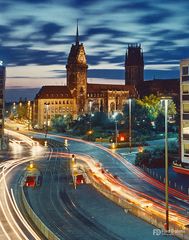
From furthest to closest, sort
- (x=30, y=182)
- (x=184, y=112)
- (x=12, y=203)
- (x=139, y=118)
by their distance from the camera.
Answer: (x=139, y=118)
(x=184, y=112)
(x=30, y=182)
(x=12, y=203)

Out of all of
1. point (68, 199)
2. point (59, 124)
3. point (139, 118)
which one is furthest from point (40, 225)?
point (59, 124)

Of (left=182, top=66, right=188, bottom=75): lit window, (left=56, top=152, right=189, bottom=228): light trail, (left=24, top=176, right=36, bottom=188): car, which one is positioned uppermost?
(left=182, top=66, right=188, bottom=75): lit window

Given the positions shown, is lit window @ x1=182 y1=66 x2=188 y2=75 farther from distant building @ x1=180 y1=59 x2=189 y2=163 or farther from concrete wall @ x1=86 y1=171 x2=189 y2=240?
concrete wall @ x1=86 y1=171 x2=189 y2=240

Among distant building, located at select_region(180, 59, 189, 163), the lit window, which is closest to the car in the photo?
distant building, located at select_region(180, 59, 189, 163)

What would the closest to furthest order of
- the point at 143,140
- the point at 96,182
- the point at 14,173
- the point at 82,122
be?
the point at 96,182
the point at 14,173
the point at 143,140
the point at 82,122

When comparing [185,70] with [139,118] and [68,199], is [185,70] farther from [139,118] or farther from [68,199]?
[139,118]

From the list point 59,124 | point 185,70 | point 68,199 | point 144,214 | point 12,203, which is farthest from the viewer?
point 59,124

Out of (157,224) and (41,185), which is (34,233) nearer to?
(157,224)

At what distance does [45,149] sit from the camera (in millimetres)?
101750

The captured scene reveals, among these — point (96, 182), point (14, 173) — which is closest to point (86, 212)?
point (96, 182)

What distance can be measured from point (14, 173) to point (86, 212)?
85.0 ft

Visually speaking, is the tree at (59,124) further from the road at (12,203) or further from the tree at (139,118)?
the road at (12,203)

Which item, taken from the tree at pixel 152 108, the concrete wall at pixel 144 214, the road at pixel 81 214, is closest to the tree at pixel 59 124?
the tree at pixel 152 108


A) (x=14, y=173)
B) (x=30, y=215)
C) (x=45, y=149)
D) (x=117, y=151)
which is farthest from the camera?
(x=45, y=149)
